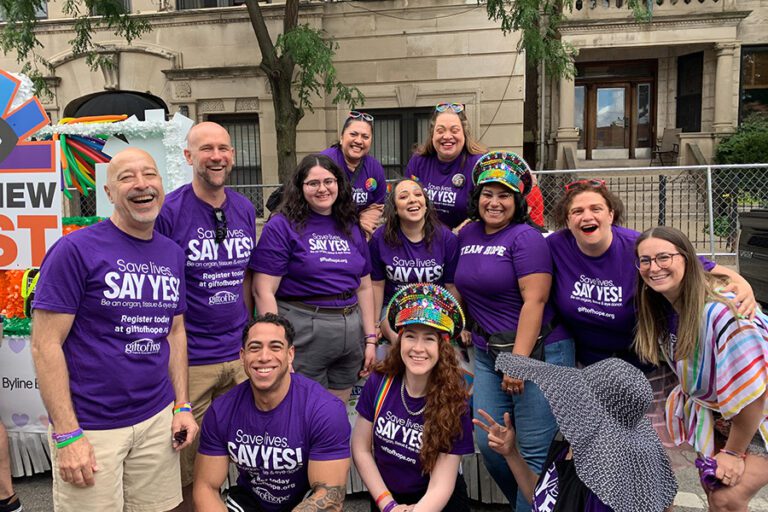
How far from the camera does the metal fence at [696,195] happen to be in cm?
801

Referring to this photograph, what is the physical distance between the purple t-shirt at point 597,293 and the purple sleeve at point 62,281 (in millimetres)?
2208

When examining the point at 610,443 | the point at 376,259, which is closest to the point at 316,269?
the point at 376,259

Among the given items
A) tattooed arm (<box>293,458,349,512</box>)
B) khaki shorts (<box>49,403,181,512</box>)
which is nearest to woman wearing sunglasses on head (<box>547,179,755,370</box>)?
tattooed arm (<box>293,458,349,512</box>)

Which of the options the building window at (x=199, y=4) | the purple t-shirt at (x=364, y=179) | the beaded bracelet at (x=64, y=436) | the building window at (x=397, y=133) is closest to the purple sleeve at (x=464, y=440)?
the beaded bracelet at (x=64, y=436)

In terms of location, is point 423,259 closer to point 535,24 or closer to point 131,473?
point 131,473

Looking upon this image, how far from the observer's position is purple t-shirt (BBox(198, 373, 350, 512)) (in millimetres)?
2590

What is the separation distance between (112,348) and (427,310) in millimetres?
1353

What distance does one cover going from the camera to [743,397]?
7.41 ft

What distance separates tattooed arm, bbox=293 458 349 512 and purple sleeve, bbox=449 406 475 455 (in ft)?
1.69

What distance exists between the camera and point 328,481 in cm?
255

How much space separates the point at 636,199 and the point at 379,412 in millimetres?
7873

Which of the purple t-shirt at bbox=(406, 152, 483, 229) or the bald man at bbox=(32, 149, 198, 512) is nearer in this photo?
the bald man at bbox=(32, 149, 198, 512)

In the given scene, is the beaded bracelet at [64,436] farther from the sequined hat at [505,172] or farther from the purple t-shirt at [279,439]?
the sequined hat at [505,172]

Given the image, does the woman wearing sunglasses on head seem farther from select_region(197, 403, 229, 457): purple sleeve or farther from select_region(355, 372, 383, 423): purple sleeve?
select_region(197, 403, 229, 457): purple sleeve
